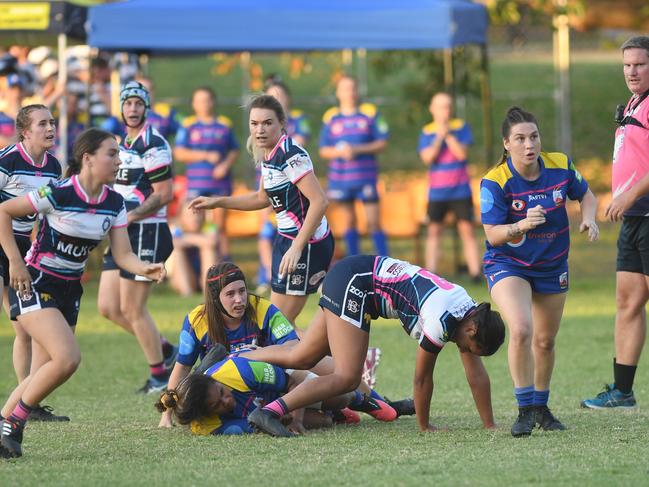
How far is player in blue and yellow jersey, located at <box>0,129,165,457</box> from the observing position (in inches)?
230

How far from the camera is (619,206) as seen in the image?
21.2 feet

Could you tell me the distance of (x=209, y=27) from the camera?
13.0 meters

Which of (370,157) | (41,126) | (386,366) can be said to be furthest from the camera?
(370,157)

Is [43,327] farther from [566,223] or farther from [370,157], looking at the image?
[370,157]

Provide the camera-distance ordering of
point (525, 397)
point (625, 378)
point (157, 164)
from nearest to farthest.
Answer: point (525, 397)
point (625, 378)
point (157, 164)

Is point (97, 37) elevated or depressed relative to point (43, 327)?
elevated

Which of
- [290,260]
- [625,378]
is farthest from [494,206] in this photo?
[625,378]

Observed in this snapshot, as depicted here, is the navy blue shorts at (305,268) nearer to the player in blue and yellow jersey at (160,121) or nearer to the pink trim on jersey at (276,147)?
the pink trim on jersey at (276,147)

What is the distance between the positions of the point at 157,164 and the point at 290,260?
194cm

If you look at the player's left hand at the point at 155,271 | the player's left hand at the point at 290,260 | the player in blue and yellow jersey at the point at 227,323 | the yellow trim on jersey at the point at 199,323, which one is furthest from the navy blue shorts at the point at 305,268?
the player's left hand at the point at 155,271

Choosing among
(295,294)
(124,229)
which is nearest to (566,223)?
(295,294)

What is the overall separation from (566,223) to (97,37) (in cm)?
777

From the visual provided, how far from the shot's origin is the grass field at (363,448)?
16.9ft

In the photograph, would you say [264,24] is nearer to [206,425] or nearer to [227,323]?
[227,323]
